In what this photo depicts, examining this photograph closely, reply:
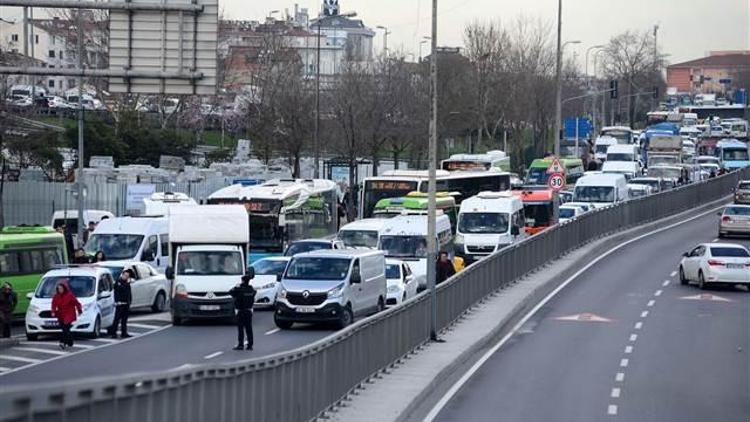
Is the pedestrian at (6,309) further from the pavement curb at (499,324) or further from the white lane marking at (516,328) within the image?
the white lane marking at (516,328)

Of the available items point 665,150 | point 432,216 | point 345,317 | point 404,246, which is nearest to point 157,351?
point 345,317

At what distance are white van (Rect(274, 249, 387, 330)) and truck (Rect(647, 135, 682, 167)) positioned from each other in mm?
60732

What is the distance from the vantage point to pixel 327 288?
32.2 metres

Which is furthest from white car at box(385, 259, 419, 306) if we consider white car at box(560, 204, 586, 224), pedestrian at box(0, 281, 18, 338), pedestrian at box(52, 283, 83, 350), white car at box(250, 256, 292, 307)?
white car at box(560, 204, 586, 224)

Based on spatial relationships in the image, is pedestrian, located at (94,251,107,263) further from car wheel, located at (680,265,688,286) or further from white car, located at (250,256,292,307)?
car wheel, located at (680,265,688,286)

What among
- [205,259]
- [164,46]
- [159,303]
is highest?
[164,46]

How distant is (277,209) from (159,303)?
8.66 metres

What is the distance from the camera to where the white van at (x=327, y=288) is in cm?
3206

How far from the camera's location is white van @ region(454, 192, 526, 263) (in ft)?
161

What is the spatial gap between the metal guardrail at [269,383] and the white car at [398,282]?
2155 mm

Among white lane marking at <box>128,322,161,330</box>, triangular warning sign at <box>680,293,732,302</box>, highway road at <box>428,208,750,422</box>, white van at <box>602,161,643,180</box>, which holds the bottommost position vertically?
white lane marking at <box>128,322,161,330</box>

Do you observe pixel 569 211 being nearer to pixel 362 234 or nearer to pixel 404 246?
pixel 362 234

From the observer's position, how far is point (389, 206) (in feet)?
167

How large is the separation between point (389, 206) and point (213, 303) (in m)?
17.3
